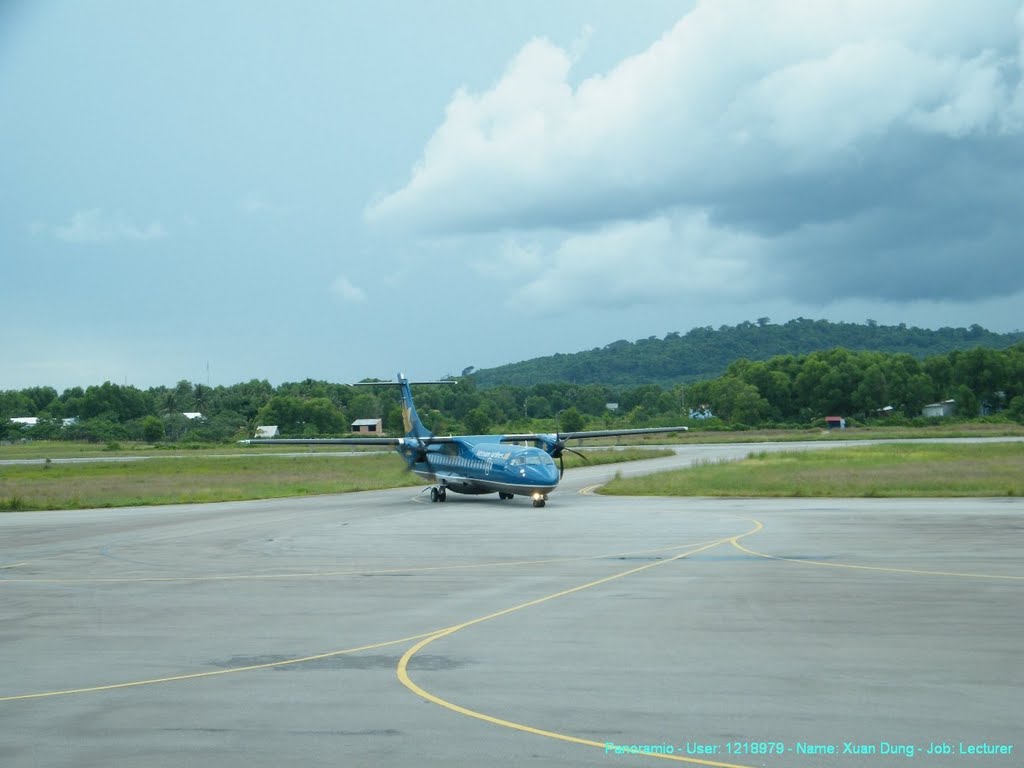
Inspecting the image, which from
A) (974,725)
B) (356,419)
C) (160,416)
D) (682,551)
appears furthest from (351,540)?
(160,416)

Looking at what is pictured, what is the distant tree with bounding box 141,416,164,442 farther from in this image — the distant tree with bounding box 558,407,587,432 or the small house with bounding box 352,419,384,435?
the distant tree with bounding box 558,407,587,432

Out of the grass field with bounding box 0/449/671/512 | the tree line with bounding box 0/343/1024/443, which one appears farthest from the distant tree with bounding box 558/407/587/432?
the tree line with bounding box 0/343/1024/443

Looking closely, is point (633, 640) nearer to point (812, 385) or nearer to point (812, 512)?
point (812, 512)

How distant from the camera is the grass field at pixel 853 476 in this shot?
1631 inches

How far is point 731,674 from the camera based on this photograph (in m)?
11.1

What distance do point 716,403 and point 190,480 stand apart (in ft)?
354

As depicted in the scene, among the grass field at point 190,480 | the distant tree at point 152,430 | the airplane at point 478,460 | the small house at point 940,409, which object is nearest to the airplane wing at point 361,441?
the airplane at point 478,460

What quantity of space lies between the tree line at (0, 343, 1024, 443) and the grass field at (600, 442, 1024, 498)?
66.7 m

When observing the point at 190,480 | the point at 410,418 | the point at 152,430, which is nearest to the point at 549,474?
the point at 410,418

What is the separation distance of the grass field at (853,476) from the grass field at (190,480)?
1510 cm

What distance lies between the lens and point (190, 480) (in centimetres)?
6338

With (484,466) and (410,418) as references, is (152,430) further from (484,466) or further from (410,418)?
(484,466)

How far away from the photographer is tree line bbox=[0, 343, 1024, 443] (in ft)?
449

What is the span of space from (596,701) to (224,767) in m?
3.72
